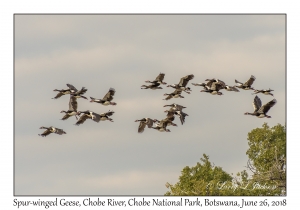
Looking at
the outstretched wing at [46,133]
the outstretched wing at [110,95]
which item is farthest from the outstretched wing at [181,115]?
the outstretched wing at [46,133]

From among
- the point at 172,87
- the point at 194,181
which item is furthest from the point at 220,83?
the point at 194,181

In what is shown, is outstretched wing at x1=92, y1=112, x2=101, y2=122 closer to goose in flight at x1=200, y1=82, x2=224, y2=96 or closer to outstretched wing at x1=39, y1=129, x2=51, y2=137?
outstretched wing at x1=39, y1=129, x2=51, y2=137

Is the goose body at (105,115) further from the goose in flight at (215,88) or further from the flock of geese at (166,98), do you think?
the goose in flight at (215,88)

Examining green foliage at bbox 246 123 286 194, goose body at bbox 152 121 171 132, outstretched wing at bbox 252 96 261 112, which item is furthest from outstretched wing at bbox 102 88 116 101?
green foliage at bbox 246 123 286 194

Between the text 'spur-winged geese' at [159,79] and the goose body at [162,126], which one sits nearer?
the goose body at [162,126]

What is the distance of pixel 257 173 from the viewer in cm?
10362

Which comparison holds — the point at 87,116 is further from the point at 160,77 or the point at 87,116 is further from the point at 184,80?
the point at 184,80

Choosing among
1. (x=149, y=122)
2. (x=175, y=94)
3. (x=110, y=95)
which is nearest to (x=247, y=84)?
(x=175, y=94)

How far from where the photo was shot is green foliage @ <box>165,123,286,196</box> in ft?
330

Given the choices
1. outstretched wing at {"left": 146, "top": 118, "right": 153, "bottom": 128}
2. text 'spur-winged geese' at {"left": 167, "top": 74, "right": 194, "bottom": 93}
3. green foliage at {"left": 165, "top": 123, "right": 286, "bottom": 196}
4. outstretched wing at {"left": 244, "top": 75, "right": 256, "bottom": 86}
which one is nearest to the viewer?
outstretched wing at {"left": 146, "top": 118, "right": 153, "bottom": 128}

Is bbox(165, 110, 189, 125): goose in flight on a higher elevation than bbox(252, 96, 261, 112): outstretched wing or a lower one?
lower

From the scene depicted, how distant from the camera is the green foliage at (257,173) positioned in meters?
101

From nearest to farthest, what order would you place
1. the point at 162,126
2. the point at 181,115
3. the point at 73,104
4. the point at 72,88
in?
the point at 181,115, the point at 73,104, the point at 162,126, the point at 72,88

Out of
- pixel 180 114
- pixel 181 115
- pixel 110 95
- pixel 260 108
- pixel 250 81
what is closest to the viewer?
pixel 260 108
